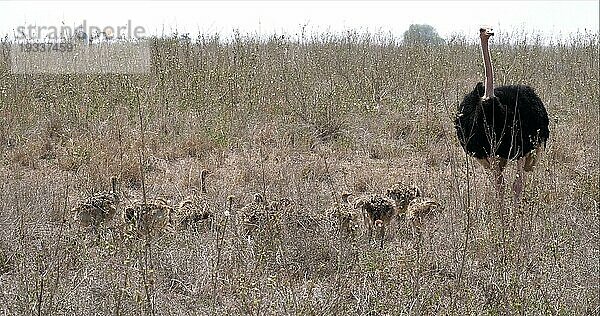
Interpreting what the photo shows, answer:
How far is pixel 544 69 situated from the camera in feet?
31.8

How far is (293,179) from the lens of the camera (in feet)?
19.7

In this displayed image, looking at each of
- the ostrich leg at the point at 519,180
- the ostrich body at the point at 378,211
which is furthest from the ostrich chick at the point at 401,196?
the ostrich leg at the point at 519,180

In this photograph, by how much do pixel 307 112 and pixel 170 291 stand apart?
4672mm

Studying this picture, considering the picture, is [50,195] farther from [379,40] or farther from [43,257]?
[379,40]

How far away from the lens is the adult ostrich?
194 inches

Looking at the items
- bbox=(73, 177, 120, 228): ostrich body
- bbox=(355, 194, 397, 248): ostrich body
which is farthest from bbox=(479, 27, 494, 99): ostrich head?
bbox=(73, 177, 120, 228): ostrich body

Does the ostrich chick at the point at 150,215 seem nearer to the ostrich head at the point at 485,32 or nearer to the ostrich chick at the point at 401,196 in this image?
the ostrich chick at the point at 401,196

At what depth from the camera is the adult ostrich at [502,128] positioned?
493 centimetres

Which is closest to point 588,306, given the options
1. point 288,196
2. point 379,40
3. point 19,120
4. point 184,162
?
point 288,196

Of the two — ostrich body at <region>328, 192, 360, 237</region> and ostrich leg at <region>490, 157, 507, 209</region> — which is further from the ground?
ostrich leg at <region>490, 157, 507, 209</region>

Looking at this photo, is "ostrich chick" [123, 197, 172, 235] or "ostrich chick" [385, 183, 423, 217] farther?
"ostrich chick" [385, 183, 423, 217]

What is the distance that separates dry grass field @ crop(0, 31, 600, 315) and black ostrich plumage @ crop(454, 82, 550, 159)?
0.90 feet

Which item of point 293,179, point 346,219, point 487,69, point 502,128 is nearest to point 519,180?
point 502,128

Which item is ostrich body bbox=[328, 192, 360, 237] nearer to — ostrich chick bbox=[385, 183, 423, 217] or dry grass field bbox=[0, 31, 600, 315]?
dry grass field bbox=[0, 31, 600, 315]
